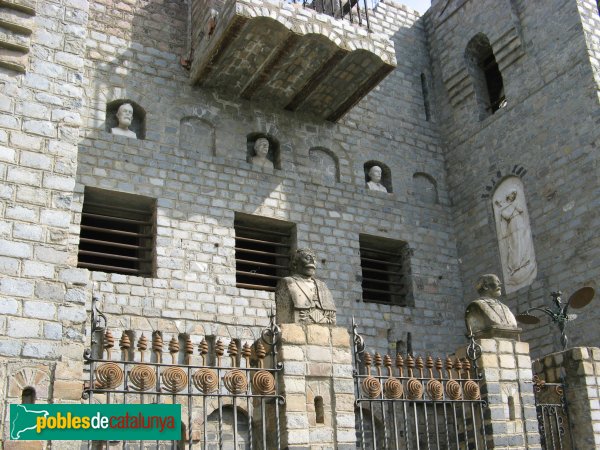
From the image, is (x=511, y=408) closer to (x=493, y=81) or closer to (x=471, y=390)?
(x=471, y=390)

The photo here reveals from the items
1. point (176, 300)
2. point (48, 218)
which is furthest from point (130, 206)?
point (48, 218)

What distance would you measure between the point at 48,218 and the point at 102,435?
6.89 feet

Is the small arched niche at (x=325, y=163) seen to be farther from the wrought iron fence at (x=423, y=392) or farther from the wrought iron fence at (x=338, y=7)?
the wrought iron fence at (x=423, y=392)

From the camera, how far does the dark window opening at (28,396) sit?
6355mm

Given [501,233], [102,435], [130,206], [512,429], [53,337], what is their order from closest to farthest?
[102,435] < [53,337] < [512,429] < [130,206] < [501,233]

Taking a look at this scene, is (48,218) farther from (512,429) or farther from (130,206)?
(512,429)

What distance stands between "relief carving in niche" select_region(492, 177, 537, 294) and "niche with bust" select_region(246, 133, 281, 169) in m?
3.80

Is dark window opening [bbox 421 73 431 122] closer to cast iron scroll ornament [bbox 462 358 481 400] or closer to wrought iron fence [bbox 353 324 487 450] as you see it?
wrought iron fence [bbox 353 324 487 450]

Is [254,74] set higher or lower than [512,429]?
higher

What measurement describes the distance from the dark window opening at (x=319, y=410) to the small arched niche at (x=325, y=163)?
20.2 feet

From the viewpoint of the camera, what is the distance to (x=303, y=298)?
7.58 metres

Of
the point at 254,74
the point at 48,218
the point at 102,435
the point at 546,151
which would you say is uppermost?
the point at 254,74

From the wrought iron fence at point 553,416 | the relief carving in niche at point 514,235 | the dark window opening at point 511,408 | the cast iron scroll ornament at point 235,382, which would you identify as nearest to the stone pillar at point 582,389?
the wrought iron fence at point 553,416

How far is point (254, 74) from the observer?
12227 mm
